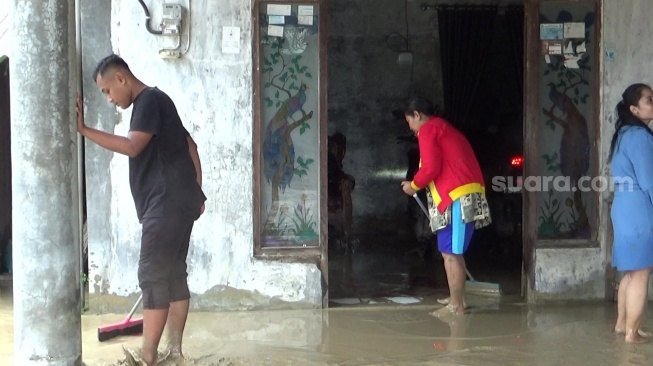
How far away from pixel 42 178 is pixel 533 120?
12.9ft

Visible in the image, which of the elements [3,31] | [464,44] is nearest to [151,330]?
[3,31]

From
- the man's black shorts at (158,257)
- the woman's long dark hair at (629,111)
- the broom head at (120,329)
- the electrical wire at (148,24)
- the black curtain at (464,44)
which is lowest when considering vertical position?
the broom head at (120,329)

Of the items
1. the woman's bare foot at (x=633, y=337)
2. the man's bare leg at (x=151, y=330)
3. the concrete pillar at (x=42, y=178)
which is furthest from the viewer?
the woman's bare foot at (x=633, y=337)

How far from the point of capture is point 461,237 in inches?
226

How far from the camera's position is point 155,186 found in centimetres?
406

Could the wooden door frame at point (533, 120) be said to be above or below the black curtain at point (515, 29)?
below

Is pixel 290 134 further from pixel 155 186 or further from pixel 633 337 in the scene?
pixel 633 337

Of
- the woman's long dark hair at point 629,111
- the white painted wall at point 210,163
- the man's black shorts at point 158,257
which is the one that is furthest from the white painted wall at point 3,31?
the woman's long dark hair at point 629,111

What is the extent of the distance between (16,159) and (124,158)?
7.14 feet

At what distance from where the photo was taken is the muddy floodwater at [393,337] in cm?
466

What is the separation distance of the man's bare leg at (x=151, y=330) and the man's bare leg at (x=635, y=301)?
2.88 metres

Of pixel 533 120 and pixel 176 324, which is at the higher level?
pixel 533 120

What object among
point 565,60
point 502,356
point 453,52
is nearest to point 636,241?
point 502,356

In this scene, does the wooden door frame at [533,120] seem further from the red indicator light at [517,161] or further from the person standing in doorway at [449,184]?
the red indicator light at [517,161]
